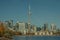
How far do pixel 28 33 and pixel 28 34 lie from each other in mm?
856

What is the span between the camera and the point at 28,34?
50250 millimetres

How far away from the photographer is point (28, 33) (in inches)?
1946
